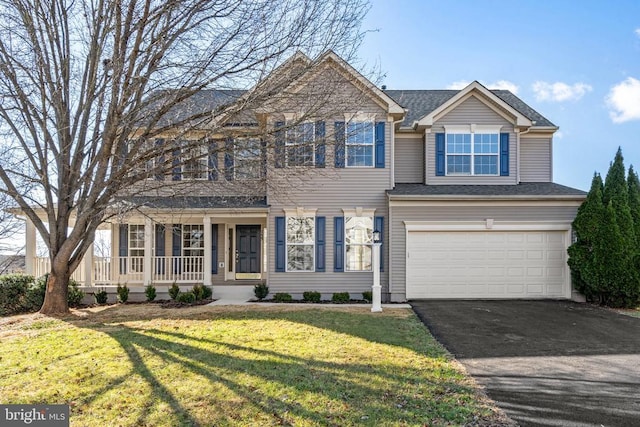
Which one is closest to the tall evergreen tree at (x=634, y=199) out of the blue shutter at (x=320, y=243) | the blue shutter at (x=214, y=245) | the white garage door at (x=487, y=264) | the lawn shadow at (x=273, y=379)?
the white garage door at (x=487, y=264)

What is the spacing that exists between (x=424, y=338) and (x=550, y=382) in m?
2.56

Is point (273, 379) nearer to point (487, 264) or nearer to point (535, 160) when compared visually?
point (487, 264)

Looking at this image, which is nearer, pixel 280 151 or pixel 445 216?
pixel 280 151

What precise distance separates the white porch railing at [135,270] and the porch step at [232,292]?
2.62 ft

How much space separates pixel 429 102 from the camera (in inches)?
604

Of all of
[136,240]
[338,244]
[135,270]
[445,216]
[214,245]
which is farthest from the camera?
[214,245]

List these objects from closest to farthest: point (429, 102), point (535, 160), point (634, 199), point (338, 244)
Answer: point (634, 199)
point (338, 244)
point (535, 160)
point (429, 102)

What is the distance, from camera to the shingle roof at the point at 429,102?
1428 centimetres

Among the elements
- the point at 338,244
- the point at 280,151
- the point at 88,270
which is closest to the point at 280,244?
the point at 338,244

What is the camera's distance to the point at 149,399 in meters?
4.52

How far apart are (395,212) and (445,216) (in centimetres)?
158

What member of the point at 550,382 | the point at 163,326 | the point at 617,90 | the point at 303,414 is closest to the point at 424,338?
the point at 550,382

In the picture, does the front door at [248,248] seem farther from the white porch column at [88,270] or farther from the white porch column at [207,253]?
the white porch column at [88,270]

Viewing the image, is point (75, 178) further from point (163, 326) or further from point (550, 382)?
point (550, 382)
